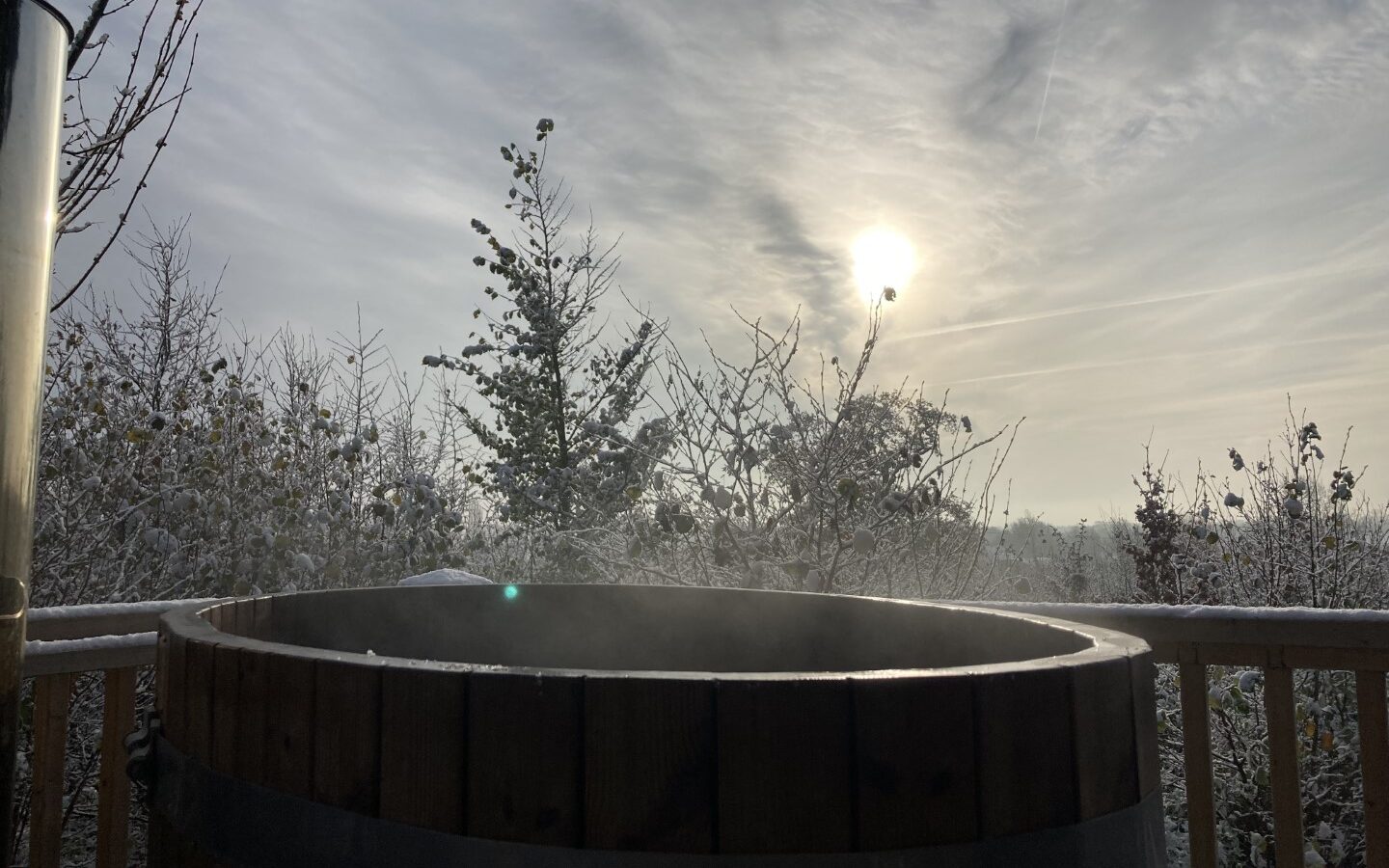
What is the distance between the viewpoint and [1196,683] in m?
2.19

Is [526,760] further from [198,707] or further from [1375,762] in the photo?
[1375,762]

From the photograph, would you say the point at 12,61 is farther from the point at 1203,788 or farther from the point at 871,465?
the point at 871,465

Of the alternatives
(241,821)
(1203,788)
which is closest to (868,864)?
(241,821)

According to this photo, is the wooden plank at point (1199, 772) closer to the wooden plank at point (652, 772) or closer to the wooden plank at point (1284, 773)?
the wooden plank at point (1284, 773)

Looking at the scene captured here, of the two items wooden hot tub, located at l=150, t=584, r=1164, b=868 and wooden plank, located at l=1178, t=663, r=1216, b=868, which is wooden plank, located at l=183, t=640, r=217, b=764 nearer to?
wooden hot tub, located at l=150, t=584, r=1164, b=868

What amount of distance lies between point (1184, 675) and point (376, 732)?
2054mm

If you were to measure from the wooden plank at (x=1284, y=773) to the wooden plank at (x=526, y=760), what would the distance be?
1931 millimetres

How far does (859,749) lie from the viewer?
883 mm

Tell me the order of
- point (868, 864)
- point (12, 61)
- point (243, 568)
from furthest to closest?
point (243, 568) → point (12, 61) → point (868, 864)

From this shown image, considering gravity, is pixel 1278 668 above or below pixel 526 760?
below

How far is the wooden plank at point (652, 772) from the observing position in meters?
0.86

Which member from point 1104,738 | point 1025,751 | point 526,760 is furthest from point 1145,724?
point 526,760

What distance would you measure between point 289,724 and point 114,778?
1564mm

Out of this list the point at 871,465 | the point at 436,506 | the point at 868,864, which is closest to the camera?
the point at 868,864
